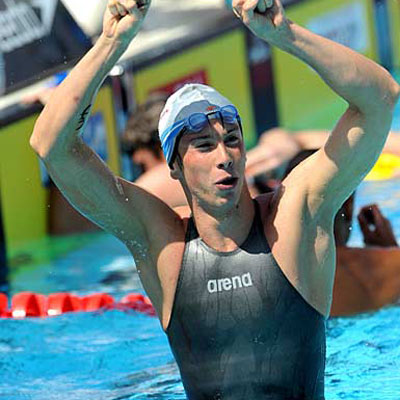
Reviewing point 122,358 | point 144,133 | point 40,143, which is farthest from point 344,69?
point 144,133

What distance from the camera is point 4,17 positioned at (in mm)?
7414

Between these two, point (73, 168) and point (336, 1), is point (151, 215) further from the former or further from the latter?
point (336, 1)

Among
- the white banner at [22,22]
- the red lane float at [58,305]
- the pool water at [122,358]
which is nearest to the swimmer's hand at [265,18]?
the pool water at [122,358]

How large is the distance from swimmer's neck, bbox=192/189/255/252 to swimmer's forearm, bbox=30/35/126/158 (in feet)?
1.44

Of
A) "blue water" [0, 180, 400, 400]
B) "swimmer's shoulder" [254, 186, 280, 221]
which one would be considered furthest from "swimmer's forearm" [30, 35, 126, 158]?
"blue water" [0, 180, 400, 400]

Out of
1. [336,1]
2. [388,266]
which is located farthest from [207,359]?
[336,1]

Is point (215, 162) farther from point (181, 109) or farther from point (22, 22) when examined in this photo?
point (22, 22)

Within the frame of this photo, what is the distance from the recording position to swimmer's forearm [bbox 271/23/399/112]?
2533 millimetres

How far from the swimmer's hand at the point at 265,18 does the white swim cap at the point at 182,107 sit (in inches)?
13.7

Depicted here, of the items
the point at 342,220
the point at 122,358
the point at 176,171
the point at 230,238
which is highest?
the point at 176,171

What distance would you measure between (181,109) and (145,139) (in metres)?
2.68

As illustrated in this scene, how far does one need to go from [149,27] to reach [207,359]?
20.4ft

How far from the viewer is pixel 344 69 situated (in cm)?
257

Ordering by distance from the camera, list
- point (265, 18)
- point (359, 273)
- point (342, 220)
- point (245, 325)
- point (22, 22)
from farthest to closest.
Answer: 1. point (22, 22)
2. point (359, 273)
3. point (342, 220)
4. point (245, 325)
5. point (265, 18)
